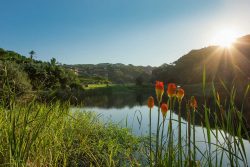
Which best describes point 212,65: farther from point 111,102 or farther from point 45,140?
point 45,140

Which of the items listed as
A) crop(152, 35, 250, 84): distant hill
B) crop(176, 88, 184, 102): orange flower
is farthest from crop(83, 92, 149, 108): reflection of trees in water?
crop(176, 88, 184, 102): orange flower

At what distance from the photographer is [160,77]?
73.1 meters

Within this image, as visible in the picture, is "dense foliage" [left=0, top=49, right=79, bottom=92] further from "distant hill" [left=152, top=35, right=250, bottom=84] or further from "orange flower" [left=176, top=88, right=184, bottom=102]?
"distant hill" [left=152, top=35, right=250, bottom=84]

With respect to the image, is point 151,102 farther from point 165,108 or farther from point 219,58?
point 219,58

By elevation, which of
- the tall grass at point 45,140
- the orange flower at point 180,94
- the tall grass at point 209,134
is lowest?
the tall grass at point 45,140

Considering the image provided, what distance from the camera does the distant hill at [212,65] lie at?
4753cm

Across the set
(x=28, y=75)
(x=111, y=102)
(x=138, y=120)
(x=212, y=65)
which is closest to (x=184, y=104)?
(x=111, y=102)

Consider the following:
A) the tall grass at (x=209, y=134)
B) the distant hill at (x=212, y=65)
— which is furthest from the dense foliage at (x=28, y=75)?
the distant hill at (x=212, y=65)

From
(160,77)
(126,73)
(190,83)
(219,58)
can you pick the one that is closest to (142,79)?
(160,77)

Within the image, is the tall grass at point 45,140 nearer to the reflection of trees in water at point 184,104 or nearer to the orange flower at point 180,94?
the orange flower at point 180,94

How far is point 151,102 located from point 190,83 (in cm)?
6286

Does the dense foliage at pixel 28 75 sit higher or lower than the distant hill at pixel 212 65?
lower

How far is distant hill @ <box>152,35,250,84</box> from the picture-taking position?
47531 mm

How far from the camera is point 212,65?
51.9 metres
